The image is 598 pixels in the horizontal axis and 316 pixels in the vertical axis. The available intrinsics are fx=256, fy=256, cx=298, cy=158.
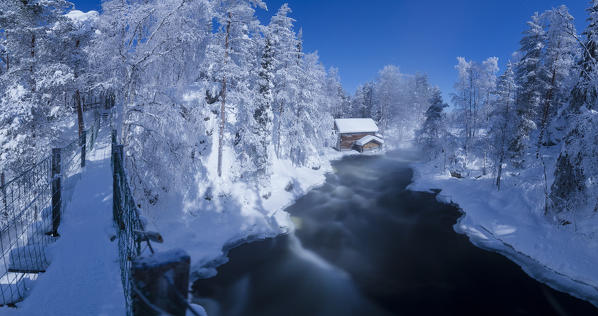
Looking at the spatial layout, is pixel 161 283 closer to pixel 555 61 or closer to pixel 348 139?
pixel 555 61

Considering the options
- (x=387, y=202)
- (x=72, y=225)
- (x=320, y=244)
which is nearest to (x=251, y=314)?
(x=320, y=244)

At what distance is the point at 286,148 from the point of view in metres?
29.6

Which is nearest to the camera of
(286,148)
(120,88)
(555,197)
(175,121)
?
(120,88)

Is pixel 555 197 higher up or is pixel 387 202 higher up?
pixel 555 197

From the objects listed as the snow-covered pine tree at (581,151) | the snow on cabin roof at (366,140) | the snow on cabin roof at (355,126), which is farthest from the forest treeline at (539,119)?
the snow on cabin roof at (355,126)

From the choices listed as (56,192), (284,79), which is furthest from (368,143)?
(56,192)

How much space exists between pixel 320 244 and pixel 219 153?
9220 millimetres

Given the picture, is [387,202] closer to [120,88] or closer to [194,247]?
[194,247]

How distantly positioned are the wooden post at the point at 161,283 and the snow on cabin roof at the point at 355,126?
4767 centimetres

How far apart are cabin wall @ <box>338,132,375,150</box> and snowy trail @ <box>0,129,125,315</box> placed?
45.4 m

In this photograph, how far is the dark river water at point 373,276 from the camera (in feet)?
36.3

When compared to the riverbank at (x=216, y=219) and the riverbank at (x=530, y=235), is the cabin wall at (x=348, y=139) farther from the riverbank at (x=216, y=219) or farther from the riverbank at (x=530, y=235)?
the riverbank at (x=216, y=219)

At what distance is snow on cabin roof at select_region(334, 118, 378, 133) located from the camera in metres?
49.1

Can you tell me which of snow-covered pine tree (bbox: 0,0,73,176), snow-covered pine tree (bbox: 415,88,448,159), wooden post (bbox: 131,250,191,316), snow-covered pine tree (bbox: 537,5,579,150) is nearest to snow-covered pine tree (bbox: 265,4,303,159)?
snow-covered pine tree (bbox: 0,0,73,176)
